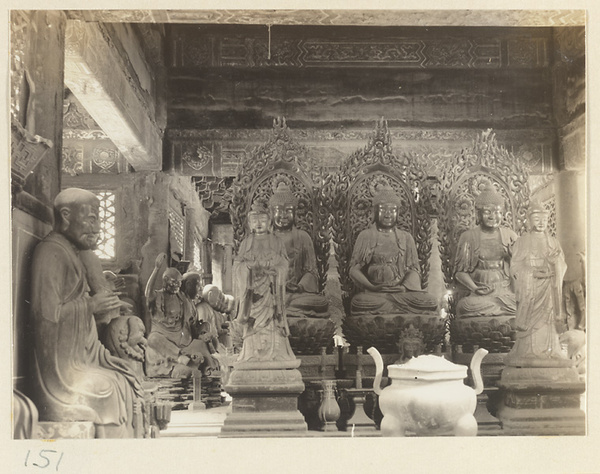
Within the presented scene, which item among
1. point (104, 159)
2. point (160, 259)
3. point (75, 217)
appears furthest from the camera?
point (104, 159)

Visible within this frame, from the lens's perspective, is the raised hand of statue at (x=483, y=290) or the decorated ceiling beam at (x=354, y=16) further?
the raised hand of statue at (x=483, y=290)

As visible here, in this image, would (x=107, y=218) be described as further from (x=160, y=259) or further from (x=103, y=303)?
(x=103, y=303)

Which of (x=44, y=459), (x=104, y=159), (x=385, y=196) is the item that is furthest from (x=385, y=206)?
(x=44, y=459)

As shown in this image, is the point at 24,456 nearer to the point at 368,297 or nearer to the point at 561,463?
the point at 368,297

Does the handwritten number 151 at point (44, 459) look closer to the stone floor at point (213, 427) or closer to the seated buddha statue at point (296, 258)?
the stone floor at point (213, 427)

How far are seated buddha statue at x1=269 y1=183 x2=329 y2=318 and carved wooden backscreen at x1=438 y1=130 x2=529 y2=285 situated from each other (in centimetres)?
116

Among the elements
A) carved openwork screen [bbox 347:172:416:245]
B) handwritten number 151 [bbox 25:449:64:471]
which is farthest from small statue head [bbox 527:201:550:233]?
handwritten number 151 [bbox 25:449:64:471]

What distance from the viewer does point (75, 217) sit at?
5688mm

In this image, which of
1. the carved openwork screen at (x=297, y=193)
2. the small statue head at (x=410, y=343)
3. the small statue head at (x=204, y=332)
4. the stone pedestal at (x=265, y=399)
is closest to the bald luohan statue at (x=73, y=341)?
the stone pedestal at (x=265, y=399)

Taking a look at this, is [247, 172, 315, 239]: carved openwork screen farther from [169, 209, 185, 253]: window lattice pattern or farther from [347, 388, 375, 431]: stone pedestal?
[169, 209, 185, 253]: window lattice pattern

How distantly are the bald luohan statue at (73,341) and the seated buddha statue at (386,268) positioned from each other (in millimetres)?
2197

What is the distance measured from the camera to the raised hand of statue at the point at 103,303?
226 inches

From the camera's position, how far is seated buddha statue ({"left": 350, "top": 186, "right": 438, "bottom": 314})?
6.97 m

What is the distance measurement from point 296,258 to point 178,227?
2.34 m
